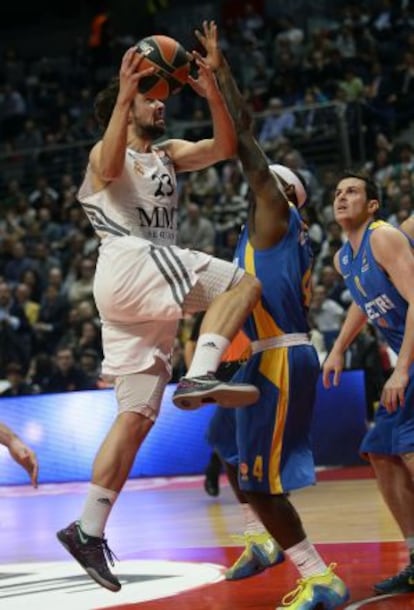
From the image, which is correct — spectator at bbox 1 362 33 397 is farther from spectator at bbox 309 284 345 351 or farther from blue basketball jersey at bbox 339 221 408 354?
blue basketball jersey at bbox 339 221 408 354

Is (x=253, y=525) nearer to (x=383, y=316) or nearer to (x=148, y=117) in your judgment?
(x=383, y=316)

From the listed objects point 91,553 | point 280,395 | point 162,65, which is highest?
point 162,65

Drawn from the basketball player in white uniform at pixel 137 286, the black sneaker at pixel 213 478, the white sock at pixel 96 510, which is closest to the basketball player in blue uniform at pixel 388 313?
the basketball player in white uniform at pixel 137 286

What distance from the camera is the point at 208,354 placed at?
538cm

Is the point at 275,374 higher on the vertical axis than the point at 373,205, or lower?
lower

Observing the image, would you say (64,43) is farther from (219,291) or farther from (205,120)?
(219,291)

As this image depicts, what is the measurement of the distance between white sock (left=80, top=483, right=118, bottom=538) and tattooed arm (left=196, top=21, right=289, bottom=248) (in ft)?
4.21

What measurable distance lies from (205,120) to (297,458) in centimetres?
1363

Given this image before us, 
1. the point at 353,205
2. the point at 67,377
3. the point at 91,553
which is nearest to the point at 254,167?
the point at 353,205

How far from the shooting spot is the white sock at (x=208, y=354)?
5.33 m

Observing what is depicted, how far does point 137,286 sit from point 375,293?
4.09 ft

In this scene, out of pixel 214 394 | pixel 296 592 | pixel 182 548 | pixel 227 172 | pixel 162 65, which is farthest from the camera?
pixel 227 172

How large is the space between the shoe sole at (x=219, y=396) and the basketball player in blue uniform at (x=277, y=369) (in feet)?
1.82

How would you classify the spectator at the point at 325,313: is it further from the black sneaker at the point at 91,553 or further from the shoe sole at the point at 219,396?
the shoe sole at the point at 219,396
